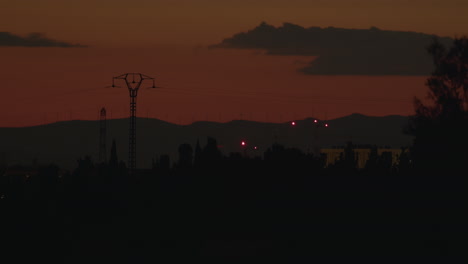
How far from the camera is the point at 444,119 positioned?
62500 mm

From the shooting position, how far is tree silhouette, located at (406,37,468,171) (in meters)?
58.8

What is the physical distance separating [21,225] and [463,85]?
109 ft

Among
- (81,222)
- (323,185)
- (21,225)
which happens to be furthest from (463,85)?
(21,225)

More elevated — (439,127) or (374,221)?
(439,127)

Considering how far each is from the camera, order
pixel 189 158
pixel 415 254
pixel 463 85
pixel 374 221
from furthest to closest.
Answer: pixel 189 158 < pixel 463 85 < pixel 374 221 < pixel 415 254

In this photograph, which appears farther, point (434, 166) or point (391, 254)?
point (434, 166)

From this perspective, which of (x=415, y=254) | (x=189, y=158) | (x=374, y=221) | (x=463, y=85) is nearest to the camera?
(x=415, y=254)

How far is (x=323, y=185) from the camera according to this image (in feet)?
191

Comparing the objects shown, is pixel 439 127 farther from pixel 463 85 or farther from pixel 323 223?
pixel 323 223

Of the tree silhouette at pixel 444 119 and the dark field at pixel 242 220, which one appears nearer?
the dark field at pixel 242 220

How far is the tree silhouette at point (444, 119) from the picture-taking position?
58.8m

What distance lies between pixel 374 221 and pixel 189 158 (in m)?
51.6

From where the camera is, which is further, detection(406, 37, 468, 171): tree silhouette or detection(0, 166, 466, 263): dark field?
detection(406, 37, 468, 171): tree silhouette

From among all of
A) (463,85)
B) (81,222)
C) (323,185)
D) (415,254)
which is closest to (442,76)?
(463,85)
